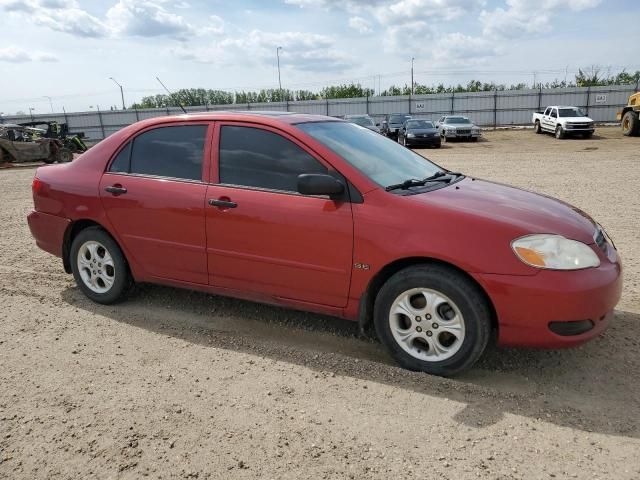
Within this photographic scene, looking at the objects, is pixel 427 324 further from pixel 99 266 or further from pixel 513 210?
pixel 99 266

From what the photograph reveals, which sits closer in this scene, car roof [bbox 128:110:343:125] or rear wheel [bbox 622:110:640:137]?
car roof [bbox 128:110:343:125]

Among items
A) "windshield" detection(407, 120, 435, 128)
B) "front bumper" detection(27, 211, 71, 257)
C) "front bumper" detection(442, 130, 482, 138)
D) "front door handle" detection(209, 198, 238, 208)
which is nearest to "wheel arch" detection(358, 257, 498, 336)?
"front door handle" detection(209, 198, 238, 208)

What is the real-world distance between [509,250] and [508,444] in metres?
1.06

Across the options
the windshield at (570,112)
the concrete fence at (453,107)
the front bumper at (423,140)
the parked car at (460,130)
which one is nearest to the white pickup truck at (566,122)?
the windshield at (570,112)

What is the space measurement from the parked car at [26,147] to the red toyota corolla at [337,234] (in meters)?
17.2

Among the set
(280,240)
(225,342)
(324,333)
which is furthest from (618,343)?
(225,342)

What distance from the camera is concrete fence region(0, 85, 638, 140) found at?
35281 mm

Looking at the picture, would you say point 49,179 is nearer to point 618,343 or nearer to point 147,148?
point 147,148

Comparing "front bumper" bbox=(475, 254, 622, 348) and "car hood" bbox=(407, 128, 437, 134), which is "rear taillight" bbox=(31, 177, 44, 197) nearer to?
"front bumper" bbox=(475, 254, 622, 348)

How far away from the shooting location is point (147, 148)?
4371 mm

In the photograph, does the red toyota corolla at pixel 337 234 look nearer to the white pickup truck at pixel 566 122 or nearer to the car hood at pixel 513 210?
the car hood at pixel 513 210

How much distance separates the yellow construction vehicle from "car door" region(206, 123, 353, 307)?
82.5 feet

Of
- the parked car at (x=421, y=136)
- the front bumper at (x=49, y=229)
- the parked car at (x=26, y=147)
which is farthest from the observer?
the parked car at (x=421, y=136)

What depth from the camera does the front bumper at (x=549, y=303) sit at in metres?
3.00
